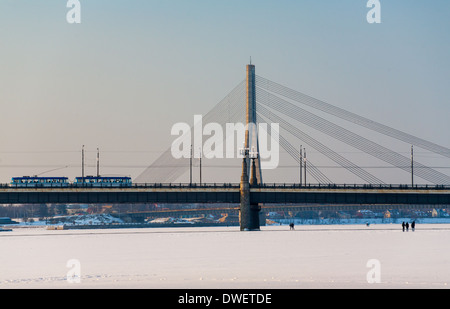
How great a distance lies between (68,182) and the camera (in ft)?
494

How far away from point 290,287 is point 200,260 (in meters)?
17.5

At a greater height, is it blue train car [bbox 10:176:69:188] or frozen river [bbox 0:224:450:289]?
blue train car [bbox 10:176:69:188]

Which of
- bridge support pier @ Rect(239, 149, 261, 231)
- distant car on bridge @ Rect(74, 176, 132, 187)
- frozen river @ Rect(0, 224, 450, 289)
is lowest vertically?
frozen river @ Rect(0, 224, 450, 289)

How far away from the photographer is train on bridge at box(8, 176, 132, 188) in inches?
5586

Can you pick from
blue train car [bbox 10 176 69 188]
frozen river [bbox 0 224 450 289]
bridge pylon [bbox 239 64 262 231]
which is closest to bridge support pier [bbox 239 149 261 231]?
bridge pylon [bbox 239 64 262 231]

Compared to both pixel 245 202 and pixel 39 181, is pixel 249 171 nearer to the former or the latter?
pixel 245 202

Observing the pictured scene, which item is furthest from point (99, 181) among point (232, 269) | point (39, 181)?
point (232, 269)

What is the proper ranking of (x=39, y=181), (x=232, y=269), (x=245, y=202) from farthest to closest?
(x=39, y=181), (x=245, y=202), (x=232, y=269)

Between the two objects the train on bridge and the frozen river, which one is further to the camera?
the train on bridge

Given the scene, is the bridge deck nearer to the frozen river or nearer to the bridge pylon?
the bridge pylon

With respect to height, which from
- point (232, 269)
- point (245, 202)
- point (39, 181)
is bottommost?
point (232, 269)

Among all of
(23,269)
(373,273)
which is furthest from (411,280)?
(23,269)

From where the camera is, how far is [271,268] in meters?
47.2
